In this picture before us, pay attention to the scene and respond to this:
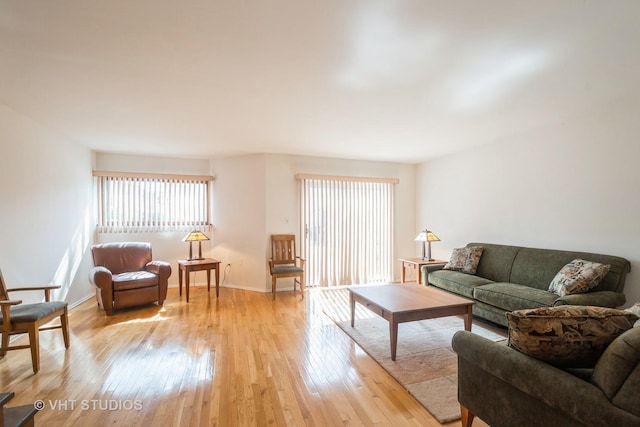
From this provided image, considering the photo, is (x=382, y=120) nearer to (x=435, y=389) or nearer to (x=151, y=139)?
(x=435, y=389)

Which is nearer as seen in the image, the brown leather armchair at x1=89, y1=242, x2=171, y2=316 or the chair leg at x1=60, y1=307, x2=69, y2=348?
the chair leg at x1=60, y1=307, x2=69, y2=348

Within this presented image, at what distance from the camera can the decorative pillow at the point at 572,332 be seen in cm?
132

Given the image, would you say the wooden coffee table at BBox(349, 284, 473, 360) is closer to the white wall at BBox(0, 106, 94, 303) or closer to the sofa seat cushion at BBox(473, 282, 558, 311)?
the sofa seat cushion at BBox(473, 282, 558, 311)

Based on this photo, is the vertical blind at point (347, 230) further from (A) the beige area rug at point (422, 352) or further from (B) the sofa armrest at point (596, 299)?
(B) the sofa armrest at point (596, 299)

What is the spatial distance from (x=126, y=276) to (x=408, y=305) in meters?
3.76

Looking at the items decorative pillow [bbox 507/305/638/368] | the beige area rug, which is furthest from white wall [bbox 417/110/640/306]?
decorative pillow [bbox 507/305/638/368]

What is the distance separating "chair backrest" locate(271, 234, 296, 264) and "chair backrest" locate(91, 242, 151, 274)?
1.95 meters

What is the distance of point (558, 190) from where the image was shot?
3578 mm

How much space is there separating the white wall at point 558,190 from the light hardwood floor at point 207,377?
8.96 ft

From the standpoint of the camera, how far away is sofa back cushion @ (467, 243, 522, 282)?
152 inches

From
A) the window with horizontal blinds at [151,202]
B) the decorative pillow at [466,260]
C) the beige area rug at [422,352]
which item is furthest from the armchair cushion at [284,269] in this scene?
the decorative pillow at [466,260]

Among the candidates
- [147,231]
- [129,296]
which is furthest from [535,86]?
[147,231]

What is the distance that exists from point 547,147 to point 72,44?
4878 mm

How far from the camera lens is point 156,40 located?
188 cm
